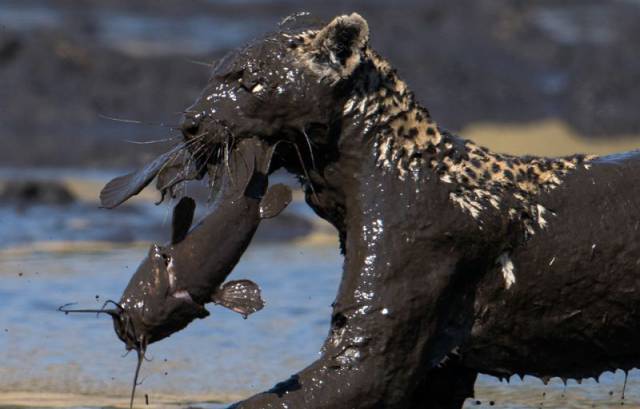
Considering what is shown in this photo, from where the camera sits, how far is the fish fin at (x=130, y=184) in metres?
5.45

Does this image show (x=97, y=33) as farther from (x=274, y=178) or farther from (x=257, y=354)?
(x=257, y=354)

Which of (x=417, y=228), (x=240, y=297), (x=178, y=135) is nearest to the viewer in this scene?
(x=240, y=297)

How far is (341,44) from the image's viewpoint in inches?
215

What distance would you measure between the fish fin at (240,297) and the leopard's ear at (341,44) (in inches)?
30.1

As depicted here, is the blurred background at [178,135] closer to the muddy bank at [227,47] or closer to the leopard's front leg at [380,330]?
the muddy bank at [227,47]

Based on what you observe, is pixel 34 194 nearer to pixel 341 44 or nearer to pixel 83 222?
pixel 83 222

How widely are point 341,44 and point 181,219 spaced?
788 mm

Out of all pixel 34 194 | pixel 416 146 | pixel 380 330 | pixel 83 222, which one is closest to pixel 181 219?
pixel 380 330

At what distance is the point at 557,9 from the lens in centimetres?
2297

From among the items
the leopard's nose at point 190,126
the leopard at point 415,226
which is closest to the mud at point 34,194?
the leopard at point 415,226

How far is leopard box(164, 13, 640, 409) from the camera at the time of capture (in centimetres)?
550

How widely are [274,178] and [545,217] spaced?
6504mm

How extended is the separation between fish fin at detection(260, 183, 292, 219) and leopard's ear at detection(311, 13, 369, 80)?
418 millimetres

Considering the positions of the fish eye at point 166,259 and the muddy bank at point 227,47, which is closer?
the fish eye at point 166,259
